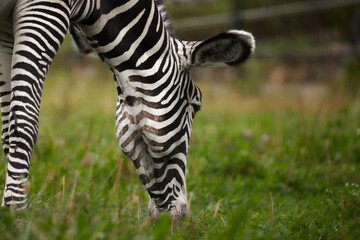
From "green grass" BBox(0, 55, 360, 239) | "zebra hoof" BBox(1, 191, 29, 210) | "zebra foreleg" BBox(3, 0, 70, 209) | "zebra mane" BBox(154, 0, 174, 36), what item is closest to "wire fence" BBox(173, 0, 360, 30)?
"green grass" BBox(0, 55, 360, 239)

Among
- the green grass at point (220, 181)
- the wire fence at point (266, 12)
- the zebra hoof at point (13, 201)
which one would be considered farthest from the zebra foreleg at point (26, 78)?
the wire fence at point (266, 12)

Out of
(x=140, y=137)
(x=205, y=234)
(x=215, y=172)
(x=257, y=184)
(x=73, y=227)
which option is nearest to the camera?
(x=73, y=227)

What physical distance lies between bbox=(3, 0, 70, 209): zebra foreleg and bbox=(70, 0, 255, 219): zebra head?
0.41 m

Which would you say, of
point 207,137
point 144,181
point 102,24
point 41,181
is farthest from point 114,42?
point 207,137

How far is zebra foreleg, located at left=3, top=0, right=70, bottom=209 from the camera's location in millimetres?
2707

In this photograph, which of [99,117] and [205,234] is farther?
[99,117]

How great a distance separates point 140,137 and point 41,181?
5.98 ft

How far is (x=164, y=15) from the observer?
3.75 meters

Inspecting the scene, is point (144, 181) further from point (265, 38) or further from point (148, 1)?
point (265, 38)

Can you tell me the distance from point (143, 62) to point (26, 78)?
820 millimetres

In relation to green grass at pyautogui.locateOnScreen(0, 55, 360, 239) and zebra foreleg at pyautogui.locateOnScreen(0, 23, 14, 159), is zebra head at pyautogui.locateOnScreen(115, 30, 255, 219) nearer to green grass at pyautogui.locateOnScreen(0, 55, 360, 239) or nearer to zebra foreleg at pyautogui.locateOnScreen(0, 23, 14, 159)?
green grass at pyautogui.locateOnScreen(0, 55, 360, 239)

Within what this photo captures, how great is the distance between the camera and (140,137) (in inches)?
132

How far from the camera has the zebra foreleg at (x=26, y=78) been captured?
107 inches

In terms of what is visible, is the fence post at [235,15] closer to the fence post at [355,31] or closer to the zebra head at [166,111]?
the fence post at [355,31]
